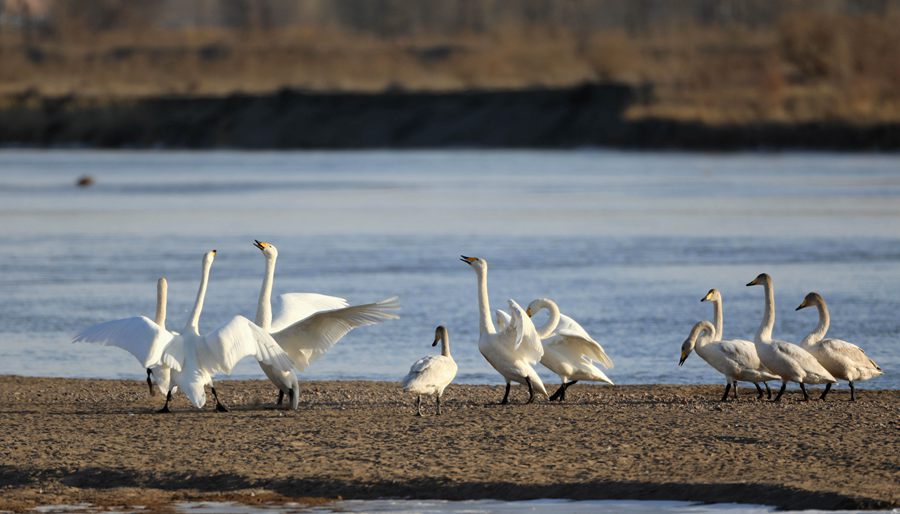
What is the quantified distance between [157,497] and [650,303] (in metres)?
10.0

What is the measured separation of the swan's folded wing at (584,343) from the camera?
1204cm

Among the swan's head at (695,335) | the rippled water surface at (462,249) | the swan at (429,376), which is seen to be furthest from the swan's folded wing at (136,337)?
the swan's head at (695,335)

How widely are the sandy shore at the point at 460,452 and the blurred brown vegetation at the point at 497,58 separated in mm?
41470

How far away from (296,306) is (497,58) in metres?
60.1

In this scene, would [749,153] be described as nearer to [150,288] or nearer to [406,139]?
[406,139]

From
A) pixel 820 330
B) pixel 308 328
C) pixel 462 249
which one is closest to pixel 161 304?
pixel 308 328

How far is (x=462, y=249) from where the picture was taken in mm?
24812

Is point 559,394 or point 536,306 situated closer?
point 559,394

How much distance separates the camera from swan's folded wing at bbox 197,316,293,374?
10992 mm

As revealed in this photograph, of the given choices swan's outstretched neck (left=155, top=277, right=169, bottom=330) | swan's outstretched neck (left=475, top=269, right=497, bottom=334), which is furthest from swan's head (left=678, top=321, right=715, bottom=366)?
swan's outstretched neck (left=155, top=277, right=169, bottom=330)

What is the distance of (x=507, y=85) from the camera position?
Answer: 67062 millimetres

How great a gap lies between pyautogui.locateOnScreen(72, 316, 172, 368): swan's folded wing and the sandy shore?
46 cm

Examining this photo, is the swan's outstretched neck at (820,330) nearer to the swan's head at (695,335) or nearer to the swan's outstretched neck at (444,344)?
the swan's head at (695,335)

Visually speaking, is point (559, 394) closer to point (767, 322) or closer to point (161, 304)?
point (767, 322)
